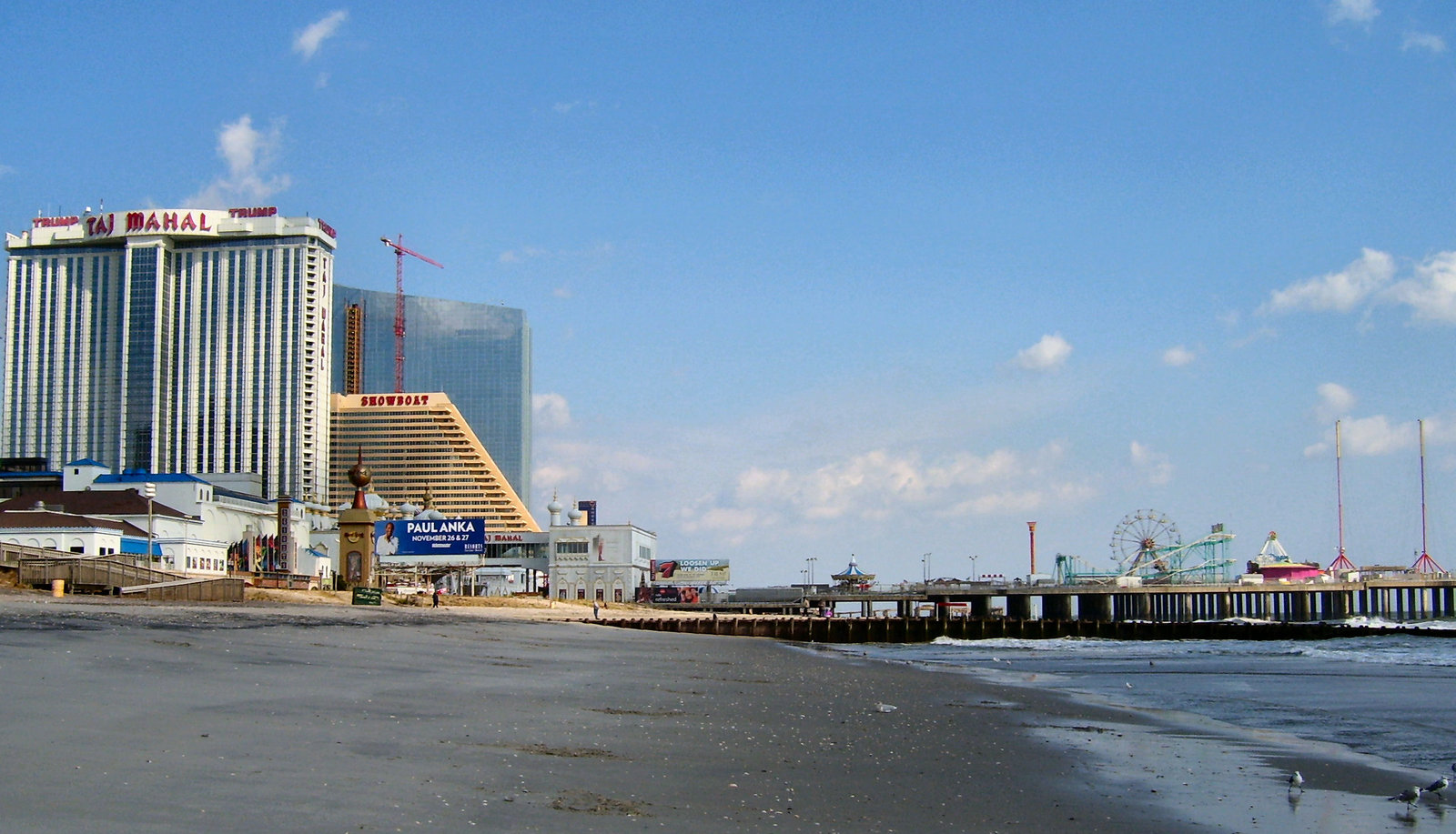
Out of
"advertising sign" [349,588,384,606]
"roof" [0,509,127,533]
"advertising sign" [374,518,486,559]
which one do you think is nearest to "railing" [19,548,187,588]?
"advertising sign" [349,588,384,606]

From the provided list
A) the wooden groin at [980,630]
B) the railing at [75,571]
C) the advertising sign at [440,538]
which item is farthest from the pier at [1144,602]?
the railing at [75,571]

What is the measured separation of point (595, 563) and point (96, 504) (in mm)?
60502

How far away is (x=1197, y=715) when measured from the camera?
2670cm

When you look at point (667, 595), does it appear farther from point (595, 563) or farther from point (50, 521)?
point (50, 521)

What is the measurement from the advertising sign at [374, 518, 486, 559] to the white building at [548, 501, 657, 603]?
1954 inches

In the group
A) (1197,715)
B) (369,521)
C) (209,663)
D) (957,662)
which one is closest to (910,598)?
(369,521)

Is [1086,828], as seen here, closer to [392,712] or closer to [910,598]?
[392,712]

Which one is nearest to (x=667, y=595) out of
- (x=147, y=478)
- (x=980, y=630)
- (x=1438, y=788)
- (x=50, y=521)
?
(x=980, y=630)

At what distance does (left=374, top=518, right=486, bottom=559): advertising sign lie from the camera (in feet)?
316

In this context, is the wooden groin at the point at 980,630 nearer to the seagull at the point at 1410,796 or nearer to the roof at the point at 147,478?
the roof at the point at 147,478

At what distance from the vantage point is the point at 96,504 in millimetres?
99250

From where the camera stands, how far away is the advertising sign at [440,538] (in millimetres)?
96188

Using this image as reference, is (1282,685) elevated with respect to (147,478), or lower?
lower

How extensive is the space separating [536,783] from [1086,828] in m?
5.32
